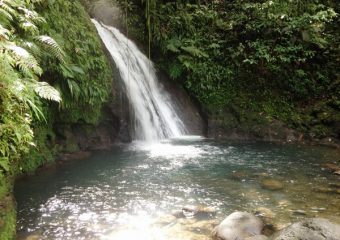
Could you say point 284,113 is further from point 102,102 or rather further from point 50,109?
point 50,109

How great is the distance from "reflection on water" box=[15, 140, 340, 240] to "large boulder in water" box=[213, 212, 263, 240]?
19 centimetres

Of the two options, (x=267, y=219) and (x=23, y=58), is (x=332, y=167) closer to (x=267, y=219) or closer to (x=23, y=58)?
(x=267, y=219)

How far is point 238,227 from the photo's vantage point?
167 inches

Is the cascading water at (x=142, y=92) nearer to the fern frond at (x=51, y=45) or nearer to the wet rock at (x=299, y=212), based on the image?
the fern frond at (x=51, y=45)

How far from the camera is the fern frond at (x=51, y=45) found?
6.08 meters

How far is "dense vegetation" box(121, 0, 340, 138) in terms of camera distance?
11.0 meters

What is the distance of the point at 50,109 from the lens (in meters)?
7.31

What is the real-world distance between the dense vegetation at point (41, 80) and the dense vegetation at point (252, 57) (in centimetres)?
293

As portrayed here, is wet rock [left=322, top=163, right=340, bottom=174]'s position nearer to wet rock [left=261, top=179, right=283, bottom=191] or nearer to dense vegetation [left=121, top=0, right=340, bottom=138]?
wet rock [left=261, top=179, right=283, bottom=191]

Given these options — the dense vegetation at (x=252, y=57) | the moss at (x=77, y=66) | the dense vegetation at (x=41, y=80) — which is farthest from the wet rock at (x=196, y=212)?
the dense vegetation at (x=252, y=57)

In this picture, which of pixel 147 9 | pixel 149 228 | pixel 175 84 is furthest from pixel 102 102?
pixel 149 228

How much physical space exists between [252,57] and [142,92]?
3781 millimetres

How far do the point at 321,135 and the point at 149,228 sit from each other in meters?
7.34

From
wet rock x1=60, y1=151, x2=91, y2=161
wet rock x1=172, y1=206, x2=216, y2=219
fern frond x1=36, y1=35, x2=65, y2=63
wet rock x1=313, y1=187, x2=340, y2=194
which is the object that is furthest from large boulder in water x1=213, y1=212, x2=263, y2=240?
wet rock x1=60, y1=151, x2=91, y2=161
